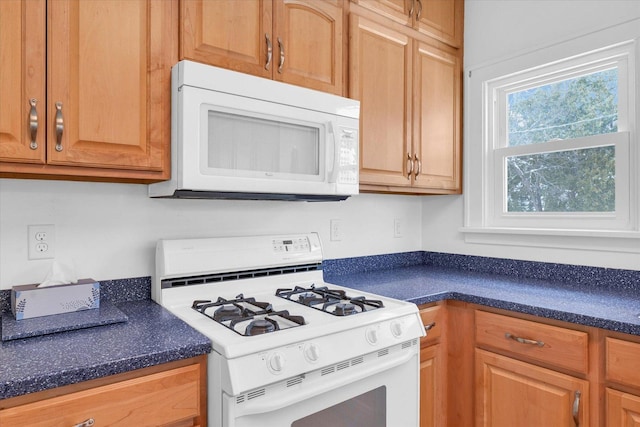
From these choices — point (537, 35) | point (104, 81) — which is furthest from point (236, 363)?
point (537, 35)

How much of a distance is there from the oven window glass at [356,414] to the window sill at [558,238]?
3.86 ft

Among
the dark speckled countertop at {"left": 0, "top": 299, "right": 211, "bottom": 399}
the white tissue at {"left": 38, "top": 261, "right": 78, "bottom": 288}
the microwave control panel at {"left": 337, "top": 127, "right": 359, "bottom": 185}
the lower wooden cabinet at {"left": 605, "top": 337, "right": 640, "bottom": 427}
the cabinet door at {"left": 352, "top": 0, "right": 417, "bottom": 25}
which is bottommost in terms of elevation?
the lower wooden cabinet at {"left": 605, "top": 337, "right": 640, "bottom": 427}

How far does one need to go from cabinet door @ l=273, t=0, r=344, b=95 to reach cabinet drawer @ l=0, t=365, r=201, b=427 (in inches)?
43.5

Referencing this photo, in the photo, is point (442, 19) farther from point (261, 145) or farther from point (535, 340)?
point (535, 340)

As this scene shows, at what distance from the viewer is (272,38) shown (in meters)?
1.57

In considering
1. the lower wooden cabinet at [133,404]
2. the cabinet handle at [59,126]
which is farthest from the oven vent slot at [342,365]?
the cabinet handle at [59,126]

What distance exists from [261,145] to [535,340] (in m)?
1.21

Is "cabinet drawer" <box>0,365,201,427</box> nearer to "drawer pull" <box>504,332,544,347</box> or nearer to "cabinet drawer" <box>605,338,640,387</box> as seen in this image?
"drawer pull" <box>504,332,544,347</box>

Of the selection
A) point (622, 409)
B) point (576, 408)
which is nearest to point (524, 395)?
point (576, 408)

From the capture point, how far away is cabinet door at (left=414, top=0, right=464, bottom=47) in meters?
2.15

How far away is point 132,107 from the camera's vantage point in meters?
1.29

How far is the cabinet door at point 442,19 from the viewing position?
215 centimetres

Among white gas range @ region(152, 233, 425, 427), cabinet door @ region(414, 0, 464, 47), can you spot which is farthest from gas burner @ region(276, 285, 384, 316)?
cabinet door @ region(414, 0, 464, 47)

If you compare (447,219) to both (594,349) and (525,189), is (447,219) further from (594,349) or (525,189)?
(594,349)
